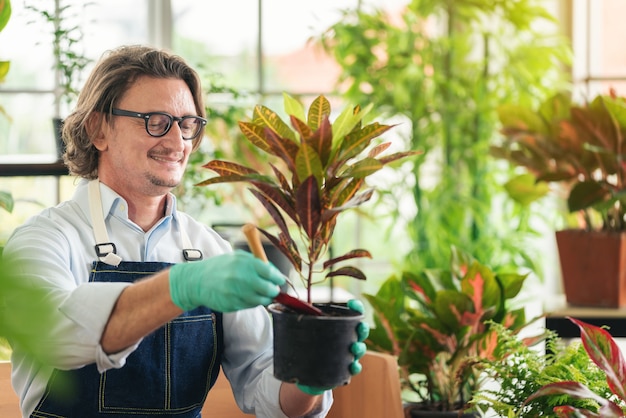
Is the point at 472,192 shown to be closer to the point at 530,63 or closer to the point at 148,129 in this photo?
the point at 530,63

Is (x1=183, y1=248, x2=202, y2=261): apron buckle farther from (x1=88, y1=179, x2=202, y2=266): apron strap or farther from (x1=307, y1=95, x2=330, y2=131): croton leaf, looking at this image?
(x1=307, y1=95, x2=330, y2=131): croton leaf

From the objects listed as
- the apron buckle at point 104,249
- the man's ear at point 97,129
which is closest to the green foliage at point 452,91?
the man's ear at point 97,129

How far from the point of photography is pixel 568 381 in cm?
145

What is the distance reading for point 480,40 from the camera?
13.2ft

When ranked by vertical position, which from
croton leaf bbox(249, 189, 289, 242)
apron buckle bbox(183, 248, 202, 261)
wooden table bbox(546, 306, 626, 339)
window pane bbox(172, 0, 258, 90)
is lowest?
wooden table bbox(546, 306, 626, 339)

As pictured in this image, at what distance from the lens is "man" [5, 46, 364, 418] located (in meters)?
1.64

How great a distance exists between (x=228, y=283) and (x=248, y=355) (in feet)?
2.12

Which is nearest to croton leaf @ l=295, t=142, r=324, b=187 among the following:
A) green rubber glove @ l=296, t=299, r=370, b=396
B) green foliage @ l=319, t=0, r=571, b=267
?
green rubber glove @ l=296, t=299, r=370, b=396

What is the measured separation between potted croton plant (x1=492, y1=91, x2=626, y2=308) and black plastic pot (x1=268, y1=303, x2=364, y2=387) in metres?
1.40

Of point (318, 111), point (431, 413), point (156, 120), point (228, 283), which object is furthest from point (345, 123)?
point (431, 413)

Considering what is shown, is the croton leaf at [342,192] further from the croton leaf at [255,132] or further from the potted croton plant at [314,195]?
the croton leaf at [255,132]

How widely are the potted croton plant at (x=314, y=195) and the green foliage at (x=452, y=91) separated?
232 centimetres

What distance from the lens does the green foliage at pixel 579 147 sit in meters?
2.39

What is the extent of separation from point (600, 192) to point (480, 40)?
5.80 ft
